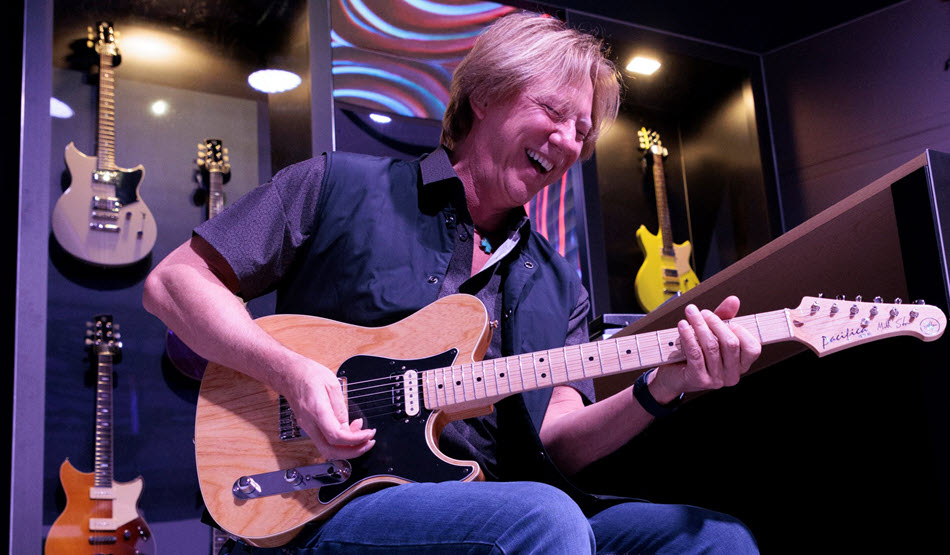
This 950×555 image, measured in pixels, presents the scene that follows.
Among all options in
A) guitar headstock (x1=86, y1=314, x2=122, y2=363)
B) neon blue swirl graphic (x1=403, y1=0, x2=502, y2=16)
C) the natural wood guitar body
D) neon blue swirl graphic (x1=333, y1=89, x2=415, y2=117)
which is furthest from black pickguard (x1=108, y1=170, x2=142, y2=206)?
the natural wood guitar body

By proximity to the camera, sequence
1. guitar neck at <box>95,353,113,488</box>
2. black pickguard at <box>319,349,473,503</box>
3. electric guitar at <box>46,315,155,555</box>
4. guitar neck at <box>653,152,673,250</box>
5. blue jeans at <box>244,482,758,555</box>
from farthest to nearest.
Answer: guitar neck at <box>653,152,673,250</box> < guitar neck at <box>95,353,113,488</box> < electric guitar at <box>46,315,155,555</box> < black pickguard at <box>319,349,473,503</box> < blue jeans at <box>244,482,758,555</box>

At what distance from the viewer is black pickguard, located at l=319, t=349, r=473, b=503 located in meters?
1.23

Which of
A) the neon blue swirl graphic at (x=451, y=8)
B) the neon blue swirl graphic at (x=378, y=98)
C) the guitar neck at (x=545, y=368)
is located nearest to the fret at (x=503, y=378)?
the guitar neck at (x=545, y=368)

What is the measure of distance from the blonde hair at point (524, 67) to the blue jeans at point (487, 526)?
2.84ft

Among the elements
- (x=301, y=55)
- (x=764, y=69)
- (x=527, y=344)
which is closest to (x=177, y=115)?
(x=301, y=55)

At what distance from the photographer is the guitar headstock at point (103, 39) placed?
10.2 ft

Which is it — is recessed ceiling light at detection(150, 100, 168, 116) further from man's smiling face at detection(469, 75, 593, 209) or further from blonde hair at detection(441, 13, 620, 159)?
man's smiling face at detection(469, 75, 593, 209)

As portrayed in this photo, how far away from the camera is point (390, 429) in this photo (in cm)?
127

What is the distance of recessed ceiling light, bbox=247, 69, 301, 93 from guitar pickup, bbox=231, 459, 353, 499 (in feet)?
7.06

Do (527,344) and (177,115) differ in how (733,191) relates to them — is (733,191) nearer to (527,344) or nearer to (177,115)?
(177,115)

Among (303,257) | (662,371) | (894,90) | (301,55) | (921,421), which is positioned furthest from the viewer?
(894,90)

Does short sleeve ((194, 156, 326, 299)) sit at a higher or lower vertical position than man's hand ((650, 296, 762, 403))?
higher

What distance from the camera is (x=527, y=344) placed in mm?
1530

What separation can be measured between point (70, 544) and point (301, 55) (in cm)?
182
